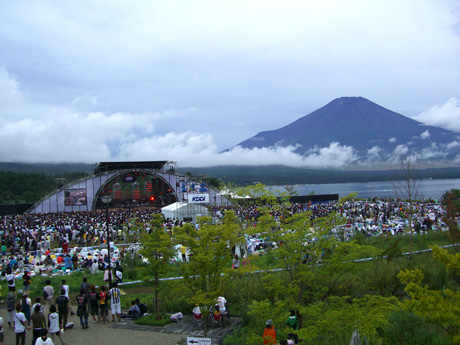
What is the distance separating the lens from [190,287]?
9.62 m

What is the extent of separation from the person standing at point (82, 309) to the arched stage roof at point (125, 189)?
33.1 metres

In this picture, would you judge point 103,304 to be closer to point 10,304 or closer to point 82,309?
point 82,309

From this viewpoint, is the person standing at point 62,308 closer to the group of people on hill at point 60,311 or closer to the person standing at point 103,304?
the group of people on hill at point 60,311

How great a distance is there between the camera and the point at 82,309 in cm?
977

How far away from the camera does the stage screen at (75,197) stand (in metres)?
46.7

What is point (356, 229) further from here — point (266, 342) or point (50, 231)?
point (50, 231)

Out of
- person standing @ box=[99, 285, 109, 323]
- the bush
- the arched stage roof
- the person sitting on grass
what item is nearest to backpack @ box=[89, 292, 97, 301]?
person standing @ box=[99, 285, 109, 323]

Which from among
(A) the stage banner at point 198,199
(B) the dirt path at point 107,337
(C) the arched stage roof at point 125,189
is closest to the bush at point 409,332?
(B) the dirt path at point 107,337

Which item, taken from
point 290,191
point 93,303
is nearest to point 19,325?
point 93,303

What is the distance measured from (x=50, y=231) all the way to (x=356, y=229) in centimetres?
2058

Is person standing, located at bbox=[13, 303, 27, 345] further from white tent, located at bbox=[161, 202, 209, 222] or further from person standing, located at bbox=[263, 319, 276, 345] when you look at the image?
white tent, located at bbox=[161, 202, 209, 222]

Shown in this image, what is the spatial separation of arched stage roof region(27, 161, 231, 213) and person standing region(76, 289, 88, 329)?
33.1 metres

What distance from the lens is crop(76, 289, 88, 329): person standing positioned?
960 centimetres

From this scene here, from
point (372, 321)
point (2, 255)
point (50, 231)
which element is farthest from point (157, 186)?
point (372, 321)
